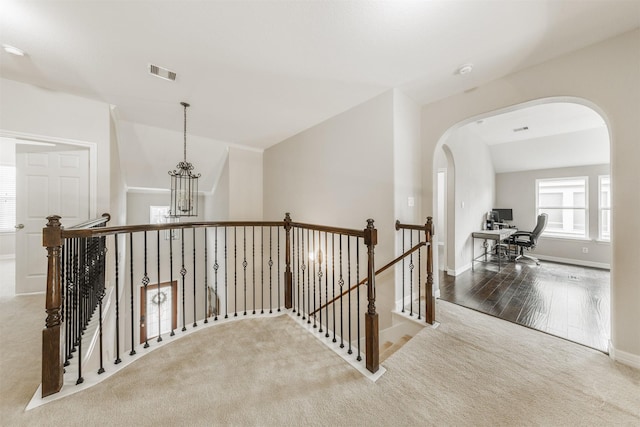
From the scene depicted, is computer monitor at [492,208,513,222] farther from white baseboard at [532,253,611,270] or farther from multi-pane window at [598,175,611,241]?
multi-pane window at [598,175,611,241]

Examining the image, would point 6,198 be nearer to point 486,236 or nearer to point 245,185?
point 245,185

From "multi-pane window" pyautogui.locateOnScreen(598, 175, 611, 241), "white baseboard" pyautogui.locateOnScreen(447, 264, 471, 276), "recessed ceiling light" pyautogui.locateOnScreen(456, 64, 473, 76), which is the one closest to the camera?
"recessed ceiling light" pyautogui.locateOnScreen(456, 64, 473, 76)

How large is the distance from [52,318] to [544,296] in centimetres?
516

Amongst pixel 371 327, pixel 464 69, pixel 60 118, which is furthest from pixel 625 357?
pixel 60 118

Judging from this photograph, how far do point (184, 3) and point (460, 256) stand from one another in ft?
17.3

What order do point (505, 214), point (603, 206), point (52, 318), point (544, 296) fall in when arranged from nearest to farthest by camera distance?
1. point (52, 318)
2. point (544, 296)
3. point (603, 206)
4. point (505, 214)

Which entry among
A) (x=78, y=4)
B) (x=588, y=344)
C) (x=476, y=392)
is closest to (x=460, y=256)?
(x=588, y=344)

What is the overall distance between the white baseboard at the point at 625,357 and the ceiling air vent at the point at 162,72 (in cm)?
490

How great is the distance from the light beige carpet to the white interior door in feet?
3.93

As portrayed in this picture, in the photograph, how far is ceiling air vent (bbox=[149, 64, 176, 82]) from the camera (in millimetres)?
2426

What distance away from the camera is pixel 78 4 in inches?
66.0

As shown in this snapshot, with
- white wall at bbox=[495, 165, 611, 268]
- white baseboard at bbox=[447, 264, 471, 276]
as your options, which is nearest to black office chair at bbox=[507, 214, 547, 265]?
white wall at bbox=[495, 165, 611, 268]

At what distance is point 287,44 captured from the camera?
2.06 metres

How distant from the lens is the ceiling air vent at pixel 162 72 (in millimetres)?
2426
